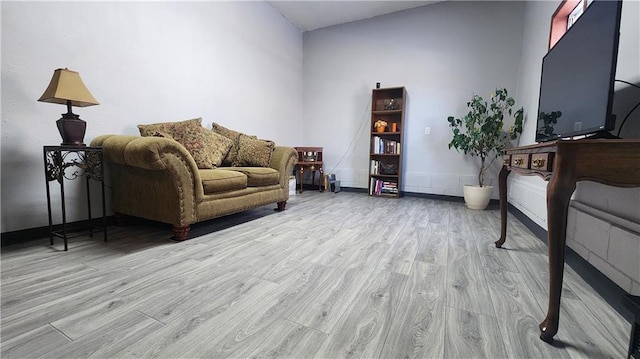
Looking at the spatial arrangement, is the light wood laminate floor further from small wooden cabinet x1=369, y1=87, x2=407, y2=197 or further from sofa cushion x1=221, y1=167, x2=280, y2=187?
small wooden cabinet x1=369, y1=87, x2=407, y2=197

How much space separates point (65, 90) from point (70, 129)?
251 millimetres

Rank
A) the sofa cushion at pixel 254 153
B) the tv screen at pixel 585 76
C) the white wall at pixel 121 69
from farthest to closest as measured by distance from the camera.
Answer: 1. the sofa cushion at pixel 254 153
2. the white wall at pixel 121 69
3. the tv screen at pixel 585 76

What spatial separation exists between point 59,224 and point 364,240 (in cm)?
228

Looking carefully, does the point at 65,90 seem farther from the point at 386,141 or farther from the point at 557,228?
the point at 386,141

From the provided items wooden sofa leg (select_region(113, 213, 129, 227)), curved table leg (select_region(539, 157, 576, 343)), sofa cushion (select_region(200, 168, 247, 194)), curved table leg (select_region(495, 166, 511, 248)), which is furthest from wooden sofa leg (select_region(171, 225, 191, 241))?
curved table leg (select_region(495, 166, 511, 248))

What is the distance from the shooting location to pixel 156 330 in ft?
3.10

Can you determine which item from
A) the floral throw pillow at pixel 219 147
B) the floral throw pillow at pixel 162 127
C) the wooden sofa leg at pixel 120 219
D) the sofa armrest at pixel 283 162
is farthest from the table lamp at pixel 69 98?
the sofa armrest at pixel 283 162

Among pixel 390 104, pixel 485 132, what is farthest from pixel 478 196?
pixel 390 104

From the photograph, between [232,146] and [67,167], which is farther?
[232,146]

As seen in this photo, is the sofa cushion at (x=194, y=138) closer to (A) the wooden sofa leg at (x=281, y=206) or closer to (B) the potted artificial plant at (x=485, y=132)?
(A) the wooden sofa leg at (x=281, y=206)

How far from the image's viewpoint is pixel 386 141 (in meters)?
4.14

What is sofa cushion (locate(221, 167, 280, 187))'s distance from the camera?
2.55 meters

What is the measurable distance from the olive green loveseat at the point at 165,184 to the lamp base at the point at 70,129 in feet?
0.59

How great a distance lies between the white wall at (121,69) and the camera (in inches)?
69.6
